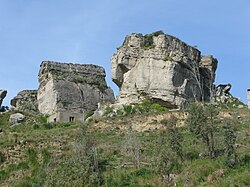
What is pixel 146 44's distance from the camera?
1666 inches

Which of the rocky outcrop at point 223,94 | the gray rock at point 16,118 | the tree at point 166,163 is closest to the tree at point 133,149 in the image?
the tree at point 166,163

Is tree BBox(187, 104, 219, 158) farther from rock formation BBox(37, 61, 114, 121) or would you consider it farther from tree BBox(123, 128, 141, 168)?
rock formation BBox(37, 61, 114, 121)

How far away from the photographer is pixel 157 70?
134ft

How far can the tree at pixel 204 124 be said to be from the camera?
2506 centimetres

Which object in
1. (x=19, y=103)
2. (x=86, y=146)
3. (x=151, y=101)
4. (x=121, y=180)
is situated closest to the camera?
(x=121, y=180)

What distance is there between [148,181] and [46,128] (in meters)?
15.0

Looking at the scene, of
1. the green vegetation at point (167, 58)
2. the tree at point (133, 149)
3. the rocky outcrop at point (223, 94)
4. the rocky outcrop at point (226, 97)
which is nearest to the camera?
the tree at point (133, 149)

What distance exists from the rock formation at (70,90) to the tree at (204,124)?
18008 millimetres

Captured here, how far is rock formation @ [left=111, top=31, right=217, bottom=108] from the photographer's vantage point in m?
40.3

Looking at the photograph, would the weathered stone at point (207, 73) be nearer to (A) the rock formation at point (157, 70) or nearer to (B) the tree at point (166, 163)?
(A) the rock formation at point (157, 70)

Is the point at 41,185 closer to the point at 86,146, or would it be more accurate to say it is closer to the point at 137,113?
the point at 86,146

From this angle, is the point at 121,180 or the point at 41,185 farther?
the point at 121,180

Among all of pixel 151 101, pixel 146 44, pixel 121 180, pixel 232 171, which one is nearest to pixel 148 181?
pixel 121 180

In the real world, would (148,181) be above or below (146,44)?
below
